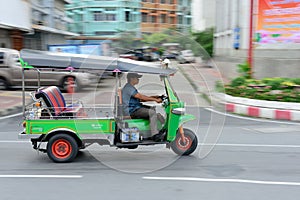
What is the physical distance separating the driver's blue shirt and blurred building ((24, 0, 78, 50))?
71.7 feet

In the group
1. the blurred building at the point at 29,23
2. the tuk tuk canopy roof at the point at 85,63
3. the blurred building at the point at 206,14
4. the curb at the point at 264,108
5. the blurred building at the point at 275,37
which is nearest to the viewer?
the tuk tuk canopy roof at the point at 85,63

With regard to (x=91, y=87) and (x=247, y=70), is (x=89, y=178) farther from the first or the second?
(x=247, y=70)

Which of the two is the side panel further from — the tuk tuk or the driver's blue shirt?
the driver's blue shirt

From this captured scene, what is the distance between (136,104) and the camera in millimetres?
6223

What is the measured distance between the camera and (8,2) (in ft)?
71.4

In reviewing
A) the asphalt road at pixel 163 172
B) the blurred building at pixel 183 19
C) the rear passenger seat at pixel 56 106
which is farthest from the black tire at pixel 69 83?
the blurred building at pixel 183 19

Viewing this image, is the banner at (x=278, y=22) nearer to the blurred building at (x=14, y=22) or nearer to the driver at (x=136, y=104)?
the driver at (x=136, y=104)

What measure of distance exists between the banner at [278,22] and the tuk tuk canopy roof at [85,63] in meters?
10.9

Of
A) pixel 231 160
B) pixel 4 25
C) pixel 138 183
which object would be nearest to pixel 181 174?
pixel 138 183

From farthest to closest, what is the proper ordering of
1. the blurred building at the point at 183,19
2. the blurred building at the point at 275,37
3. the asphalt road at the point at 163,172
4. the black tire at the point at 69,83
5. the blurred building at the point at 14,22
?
the blurred building at the point at 14,22 < the blurred building at the point at 275,37 < the black tire at the point at 69,83 < the blurred building at the point at 183,19 < the asphalt road at the point at 163,172

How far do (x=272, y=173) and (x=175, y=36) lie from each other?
2555mm

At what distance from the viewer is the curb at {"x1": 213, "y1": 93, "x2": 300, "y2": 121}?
10227mm

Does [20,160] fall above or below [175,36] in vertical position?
below

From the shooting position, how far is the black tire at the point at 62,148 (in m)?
6.17
